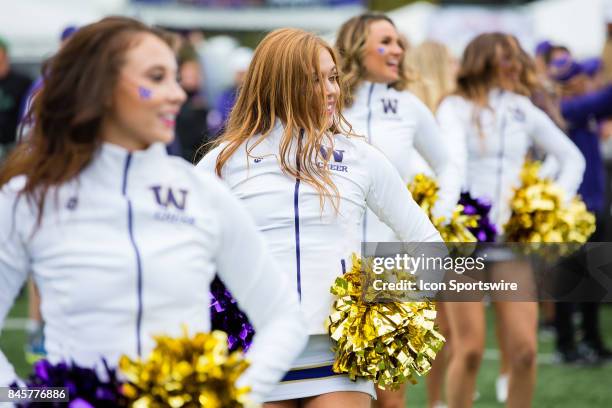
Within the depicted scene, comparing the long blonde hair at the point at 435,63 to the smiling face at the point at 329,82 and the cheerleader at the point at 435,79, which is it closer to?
the cheerleader at the point at 435,79

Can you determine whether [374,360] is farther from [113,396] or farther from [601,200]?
[601,200]

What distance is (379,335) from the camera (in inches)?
151

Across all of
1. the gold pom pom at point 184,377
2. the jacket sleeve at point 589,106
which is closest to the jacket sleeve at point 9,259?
the gold pom pom at point 184,377

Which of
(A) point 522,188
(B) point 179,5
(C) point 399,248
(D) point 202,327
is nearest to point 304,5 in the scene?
(B) point 179,5

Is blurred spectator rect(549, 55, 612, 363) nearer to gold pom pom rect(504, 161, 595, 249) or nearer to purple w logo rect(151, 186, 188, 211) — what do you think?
gold pom pom rect(504, 161, 595, 249)

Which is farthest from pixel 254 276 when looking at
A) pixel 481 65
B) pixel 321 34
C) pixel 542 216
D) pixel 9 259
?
pixel 321 34

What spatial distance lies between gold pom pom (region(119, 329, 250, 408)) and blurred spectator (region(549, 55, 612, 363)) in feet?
17.4

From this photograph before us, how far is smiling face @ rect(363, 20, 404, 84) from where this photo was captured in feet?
18.1

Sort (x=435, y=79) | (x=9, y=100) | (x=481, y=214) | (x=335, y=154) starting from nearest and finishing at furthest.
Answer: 1. (x=335, y=154)
2. (x=481, y=214)
3. (x=435, y=79)
4. (x=9, y=100)

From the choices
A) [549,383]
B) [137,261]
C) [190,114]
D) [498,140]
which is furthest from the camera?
[190,114]

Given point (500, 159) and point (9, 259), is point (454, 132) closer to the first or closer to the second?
point (500, 159)

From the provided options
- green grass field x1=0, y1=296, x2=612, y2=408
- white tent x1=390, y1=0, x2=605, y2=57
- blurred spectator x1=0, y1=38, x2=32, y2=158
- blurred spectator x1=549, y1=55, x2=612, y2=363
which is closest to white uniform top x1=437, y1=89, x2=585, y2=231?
blurred spectator x1=549, y1=55, x2=612, y2=363

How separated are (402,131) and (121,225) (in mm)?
2873

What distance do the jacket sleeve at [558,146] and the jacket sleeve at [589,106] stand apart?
1.72 ft
